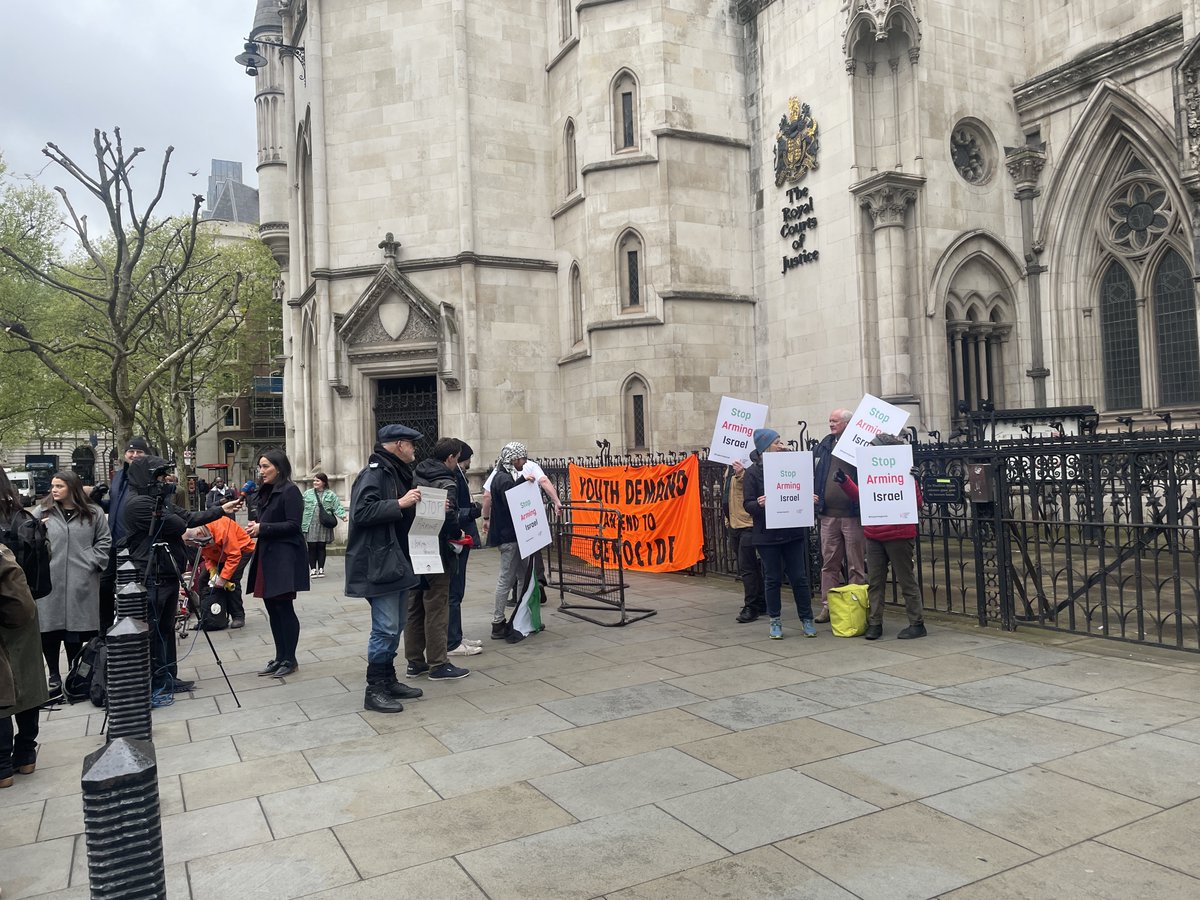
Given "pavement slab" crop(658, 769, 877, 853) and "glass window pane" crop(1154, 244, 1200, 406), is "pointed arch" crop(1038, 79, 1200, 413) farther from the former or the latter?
"pavement slab" crop(658, 769, 877, 853)

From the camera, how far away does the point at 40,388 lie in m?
34.8

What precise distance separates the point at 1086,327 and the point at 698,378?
7.56m

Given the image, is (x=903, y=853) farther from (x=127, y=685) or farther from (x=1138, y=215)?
(x=1138, y=215)

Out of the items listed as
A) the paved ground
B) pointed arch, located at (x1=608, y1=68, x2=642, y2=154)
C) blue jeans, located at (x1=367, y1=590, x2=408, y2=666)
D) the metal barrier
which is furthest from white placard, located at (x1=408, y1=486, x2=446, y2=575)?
pointed arch, located at (x1=608, y1=68, x2=642, y2=154)

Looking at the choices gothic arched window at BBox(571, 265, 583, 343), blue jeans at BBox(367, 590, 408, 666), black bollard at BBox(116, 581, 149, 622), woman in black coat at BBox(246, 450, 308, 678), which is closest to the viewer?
black bollard at BBox(116, 581, 149, 622)

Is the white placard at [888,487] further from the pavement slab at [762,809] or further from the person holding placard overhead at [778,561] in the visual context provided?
the pavement slab at [762,809]

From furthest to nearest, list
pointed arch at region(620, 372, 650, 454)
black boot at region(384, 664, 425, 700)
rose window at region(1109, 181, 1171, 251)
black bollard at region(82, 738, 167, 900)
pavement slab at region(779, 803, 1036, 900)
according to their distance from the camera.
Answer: pointed arch at region(620, 372, 650, 454) < rose window at region(1109, 181, 1171, 251) < black boot at region(384, 664, 425, 700) < pavement slab at region(779, 803, 1036, 900) < black bollard at region(82, 738, 167, 900)

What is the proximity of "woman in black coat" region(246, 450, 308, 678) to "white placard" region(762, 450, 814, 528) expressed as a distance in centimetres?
409

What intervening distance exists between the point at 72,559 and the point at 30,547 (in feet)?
4.19

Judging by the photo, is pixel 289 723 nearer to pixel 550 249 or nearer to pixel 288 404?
pixel 550 249

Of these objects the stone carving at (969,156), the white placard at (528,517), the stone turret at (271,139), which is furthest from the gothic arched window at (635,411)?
the stone turret at (271,139)

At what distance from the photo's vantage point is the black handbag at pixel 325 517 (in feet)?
45.5

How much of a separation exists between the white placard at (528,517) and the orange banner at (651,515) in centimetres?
300

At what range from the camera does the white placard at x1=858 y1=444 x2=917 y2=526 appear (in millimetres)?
7750
